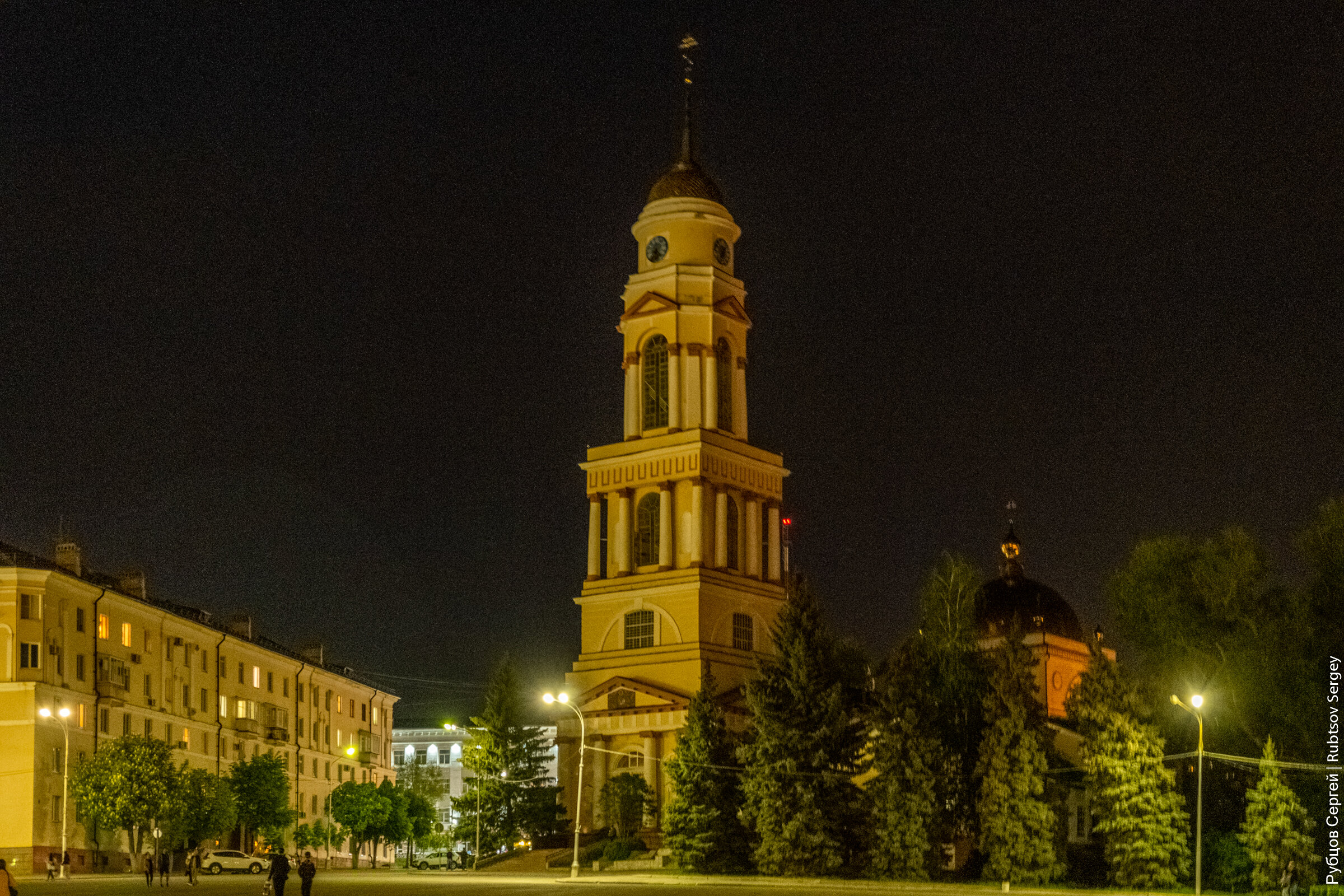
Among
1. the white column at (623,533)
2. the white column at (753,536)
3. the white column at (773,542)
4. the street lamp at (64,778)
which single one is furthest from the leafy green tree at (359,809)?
the white column at (773,542)

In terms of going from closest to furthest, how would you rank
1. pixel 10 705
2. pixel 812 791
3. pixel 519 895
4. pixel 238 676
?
pixel 519 895 → pixel 812 791 → pixel 10 705 → pixel 238 676

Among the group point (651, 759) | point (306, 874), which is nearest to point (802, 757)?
point (651, 759)

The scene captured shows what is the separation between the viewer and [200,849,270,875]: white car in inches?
2963

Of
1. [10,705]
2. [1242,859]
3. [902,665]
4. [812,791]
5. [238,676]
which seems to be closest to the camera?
[1242,859]

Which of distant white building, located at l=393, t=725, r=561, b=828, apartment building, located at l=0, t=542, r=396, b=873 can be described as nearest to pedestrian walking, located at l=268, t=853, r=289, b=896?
apartment building, located at l=0, t=542, r=396, b=873

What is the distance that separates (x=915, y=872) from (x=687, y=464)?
32.1m

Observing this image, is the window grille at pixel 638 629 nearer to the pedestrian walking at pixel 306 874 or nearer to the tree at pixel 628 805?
the tree at pixel 628 805

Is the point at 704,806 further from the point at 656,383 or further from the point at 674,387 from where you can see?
the point at 656,383

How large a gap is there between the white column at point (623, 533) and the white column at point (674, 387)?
4.28m

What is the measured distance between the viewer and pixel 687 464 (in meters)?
85.4

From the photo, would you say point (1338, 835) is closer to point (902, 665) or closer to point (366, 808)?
point (902, 665)

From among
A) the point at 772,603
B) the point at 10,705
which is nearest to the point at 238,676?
the point at 10,705

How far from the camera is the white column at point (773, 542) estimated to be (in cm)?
8912

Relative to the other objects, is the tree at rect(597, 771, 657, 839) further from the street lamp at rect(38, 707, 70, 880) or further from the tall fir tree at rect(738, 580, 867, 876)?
the street lamp at rect(38, 707, 70, 880)
